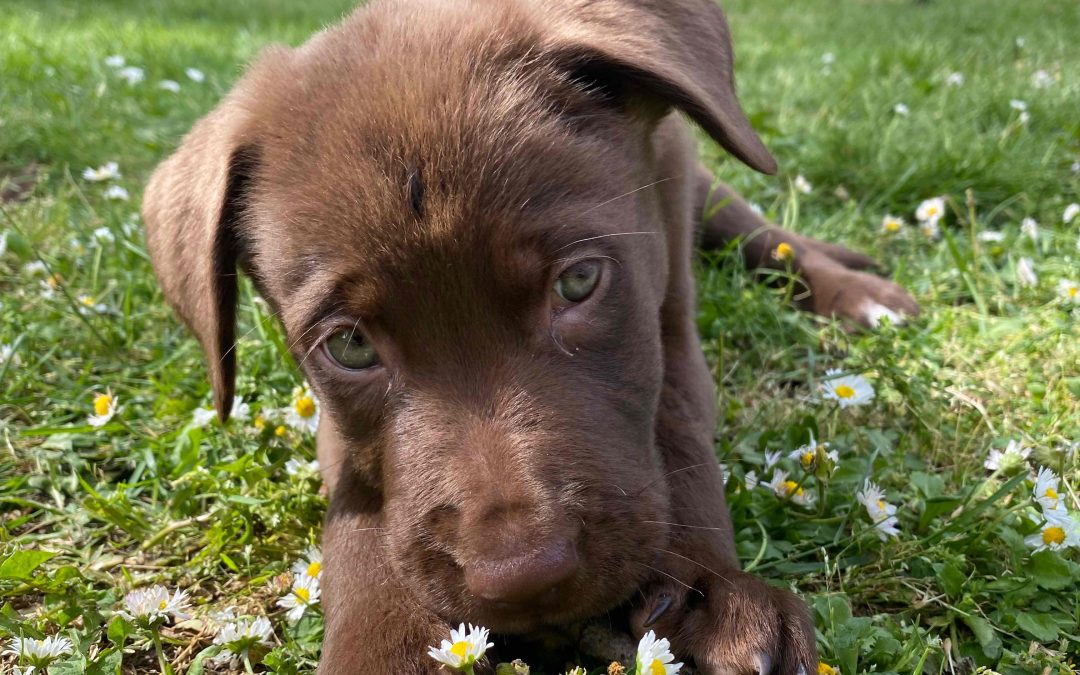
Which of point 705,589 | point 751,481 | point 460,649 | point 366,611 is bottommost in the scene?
point 751,481

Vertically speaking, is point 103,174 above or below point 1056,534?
below

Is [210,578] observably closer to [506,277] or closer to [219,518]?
[219,518]

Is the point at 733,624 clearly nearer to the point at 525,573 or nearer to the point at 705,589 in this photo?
the point at 705,589

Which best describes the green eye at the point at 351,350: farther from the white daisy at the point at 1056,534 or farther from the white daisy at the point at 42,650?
the white daisy at the point at 1056,534

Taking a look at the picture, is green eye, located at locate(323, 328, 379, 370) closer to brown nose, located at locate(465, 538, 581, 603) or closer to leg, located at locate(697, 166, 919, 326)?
brown nose, located at locate(465, 538, 581, 603)

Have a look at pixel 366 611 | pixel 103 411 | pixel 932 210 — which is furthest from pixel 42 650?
pixel 932 210

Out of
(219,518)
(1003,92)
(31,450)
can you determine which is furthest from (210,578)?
(1003,92)

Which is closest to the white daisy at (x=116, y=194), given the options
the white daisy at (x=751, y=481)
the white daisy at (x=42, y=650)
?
the white daisy at (x=42, y=650)

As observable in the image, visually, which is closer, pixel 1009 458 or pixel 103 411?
pixel 1009 458
